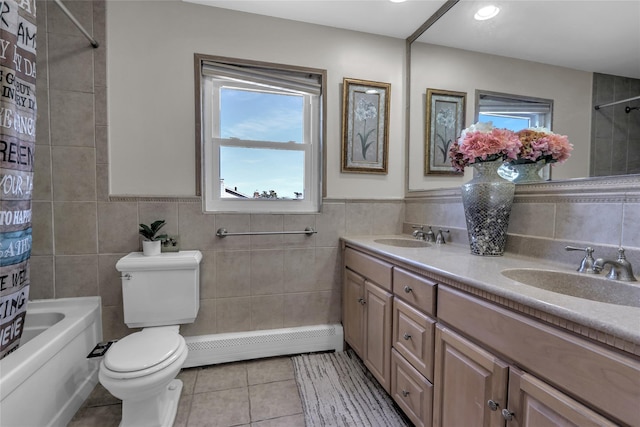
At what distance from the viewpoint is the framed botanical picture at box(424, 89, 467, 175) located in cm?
185

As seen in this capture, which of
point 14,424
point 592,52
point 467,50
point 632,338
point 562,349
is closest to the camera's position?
point 632,338

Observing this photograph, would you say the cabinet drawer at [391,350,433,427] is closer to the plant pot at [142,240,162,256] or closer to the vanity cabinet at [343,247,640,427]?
the vanity cabinet at [343,247,640,427]

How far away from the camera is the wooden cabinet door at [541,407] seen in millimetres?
625

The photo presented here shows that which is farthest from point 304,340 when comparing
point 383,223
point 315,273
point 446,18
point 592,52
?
point 446,18

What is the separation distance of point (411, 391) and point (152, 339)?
1260 millimetres

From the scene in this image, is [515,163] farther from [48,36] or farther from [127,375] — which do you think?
[48,36]

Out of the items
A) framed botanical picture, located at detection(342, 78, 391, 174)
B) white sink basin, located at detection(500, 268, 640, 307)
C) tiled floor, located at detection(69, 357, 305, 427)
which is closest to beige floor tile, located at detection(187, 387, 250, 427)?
tiled floor, located at detection(69, 357, 305, 427)

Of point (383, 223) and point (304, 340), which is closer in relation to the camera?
point (304, 340)

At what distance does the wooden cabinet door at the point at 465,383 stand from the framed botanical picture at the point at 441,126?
117 centimetres

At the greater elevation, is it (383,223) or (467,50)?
(467,50)

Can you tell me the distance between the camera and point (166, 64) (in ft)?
5.91

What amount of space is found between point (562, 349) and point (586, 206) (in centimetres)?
75

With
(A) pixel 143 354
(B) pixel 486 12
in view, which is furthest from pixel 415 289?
(B) pixel 486 12

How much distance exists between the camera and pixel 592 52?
1.19 metres
